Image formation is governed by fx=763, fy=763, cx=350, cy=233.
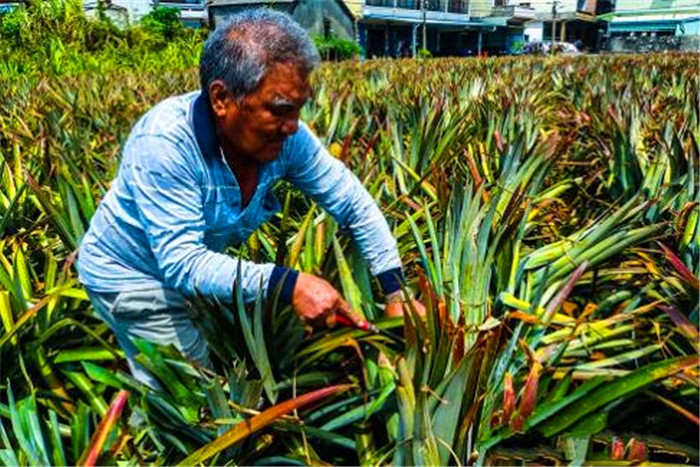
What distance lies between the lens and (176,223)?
163cm

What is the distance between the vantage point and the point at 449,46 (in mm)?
53594

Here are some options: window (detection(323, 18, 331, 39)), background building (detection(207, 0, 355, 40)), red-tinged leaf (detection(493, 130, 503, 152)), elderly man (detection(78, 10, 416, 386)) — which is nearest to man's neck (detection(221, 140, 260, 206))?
elderly man (detection(78, 10, 416, 386))

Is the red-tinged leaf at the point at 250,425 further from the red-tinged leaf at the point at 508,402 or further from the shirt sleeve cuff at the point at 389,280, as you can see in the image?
the shirt sleeve cuff at the point at 389,280

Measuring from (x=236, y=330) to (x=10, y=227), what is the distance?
154cm

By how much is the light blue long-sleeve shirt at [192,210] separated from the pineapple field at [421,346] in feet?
0.31

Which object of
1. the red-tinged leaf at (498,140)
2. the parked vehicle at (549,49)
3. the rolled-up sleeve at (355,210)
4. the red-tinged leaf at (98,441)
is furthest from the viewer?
the parked vehicle at (549,49)

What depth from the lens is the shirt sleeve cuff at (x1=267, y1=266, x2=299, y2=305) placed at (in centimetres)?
166

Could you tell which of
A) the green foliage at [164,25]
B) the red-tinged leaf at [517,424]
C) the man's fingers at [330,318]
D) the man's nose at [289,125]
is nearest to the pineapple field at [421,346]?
the red-tinged leaf at [517,424]

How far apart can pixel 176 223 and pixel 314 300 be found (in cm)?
34

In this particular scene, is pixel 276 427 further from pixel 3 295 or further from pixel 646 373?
pixel 3 295

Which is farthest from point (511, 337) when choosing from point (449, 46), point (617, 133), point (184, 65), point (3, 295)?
point (449, 46)

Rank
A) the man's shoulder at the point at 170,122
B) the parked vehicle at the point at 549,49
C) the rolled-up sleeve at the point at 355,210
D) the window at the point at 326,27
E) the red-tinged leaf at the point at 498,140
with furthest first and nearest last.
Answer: the window at the point at 326,27 < the parked vehicle at the point at 549,49 < the red-tinged leaf at the point at 498,140 < the rolled-up sleeve at the point at 355,210 < the man's shoulder at the point at 170,122

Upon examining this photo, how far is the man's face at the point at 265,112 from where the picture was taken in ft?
5.28

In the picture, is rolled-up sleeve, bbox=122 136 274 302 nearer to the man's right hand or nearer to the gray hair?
the man's right hand
